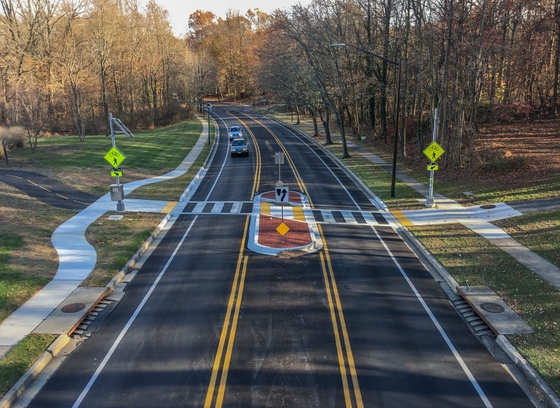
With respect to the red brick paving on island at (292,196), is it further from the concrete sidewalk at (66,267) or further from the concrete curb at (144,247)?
the concrete sidewalk at (66,267)

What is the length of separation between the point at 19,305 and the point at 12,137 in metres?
25.4

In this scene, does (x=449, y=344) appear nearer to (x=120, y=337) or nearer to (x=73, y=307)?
(x=120, y=337)

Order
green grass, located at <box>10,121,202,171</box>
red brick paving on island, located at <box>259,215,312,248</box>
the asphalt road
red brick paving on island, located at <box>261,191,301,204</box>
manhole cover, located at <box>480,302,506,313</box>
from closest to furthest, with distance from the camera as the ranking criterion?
the asphalt road, manhole cover, located at <box>480,302,506,313</box>, red brick paving on island, located at <box>259,215,312,248</box>, red brick paving on island, located at <box>261,191,301,204</box>, green grass, located at <box>10,121,202,171</box>

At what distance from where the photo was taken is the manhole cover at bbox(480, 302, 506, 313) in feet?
38.3

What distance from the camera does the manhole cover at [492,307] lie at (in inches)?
460

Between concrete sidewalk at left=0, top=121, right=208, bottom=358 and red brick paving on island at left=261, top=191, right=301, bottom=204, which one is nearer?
concrete sidewalk at left=0, top=121, right=208, bottom=358

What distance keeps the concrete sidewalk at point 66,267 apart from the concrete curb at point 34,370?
910 millimetres

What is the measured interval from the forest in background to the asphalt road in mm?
12673

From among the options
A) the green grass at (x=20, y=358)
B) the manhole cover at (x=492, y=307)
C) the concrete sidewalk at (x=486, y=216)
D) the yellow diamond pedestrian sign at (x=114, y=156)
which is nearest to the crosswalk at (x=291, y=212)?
the concrete sidewalk at (x=486, y=216)

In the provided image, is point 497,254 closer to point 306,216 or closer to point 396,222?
point 396,222

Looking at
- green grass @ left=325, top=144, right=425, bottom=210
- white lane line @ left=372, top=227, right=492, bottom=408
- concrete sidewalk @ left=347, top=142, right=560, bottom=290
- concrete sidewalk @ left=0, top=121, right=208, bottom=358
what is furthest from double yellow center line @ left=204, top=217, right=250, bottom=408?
green grass @ left=325, top=144, right=425, bottom=210

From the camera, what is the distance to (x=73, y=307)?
12.0 m

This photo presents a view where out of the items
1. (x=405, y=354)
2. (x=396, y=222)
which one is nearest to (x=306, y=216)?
(x=396, y=222)

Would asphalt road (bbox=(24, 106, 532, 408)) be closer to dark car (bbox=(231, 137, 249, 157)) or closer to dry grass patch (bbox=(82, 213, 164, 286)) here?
dry grass patch (bbox=(82, 213, 164, 286))
